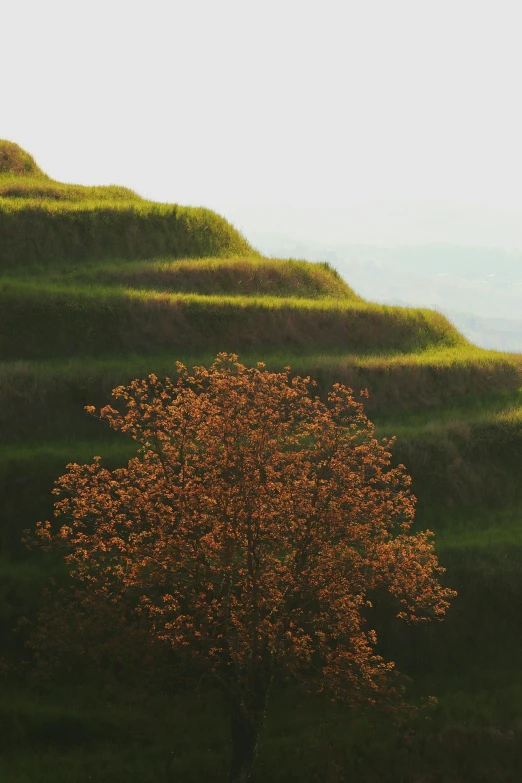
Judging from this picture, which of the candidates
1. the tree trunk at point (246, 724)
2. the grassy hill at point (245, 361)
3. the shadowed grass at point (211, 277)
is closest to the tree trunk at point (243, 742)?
the tree trunk at point (246, 724)

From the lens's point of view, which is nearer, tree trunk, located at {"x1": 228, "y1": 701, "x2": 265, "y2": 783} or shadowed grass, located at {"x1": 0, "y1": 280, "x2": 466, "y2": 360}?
tree trunk, located at {"x1": 228, "y1": 701, "x2": 265, "y2": 783}

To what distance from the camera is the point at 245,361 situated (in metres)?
31.9

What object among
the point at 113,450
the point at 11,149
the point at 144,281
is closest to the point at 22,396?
the point at 113,450

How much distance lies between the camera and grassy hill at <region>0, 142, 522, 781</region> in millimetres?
19672

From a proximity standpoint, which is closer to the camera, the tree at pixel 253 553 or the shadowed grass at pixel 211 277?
the tree at pixel 253 553

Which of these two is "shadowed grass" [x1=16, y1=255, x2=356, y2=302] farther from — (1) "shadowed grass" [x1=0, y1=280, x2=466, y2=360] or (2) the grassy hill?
(1) "shadowed grass" [x1=0, y1=280, x2=466, y2=360]

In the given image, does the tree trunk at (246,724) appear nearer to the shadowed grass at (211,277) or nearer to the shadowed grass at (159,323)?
the shadowed grass at (159,323)

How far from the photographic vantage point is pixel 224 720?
20.4 meters

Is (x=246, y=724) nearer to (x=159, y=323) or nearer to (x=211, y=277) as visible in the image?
(x=159, y=323)

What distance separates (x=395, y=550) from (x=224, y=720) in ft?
22.1

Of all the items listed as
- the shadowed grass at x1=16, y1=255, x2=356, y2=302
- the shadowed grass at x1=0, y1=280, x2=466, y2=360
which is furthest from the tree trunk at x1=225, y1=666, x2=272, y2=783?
the shadowed grass at x1=16, y1=255, x2=356, y2=302

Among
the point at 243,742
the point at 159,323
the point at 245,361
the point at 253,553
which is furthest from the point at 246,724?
the point at 159,323

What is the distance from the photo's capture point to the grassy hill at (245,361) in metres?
19.7

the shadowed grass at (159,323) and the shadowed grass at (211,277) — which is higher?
the shadowed grass at (211,277)
